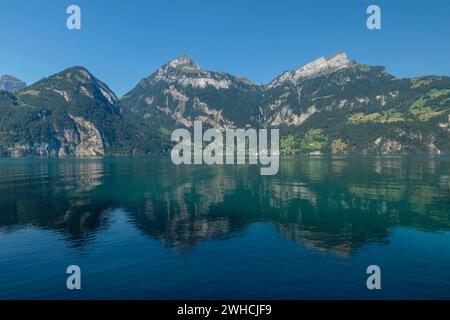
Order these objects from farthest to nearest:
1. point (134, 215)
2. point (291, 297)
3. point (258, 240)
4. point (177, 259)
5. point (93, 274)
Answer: point (134, 215), point (258, 240), point (177, 259), point (93, 274), point (291, 297)

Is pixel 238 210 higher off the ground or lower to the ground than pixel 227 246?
higher

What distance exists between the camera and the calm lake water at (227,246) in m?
43.7

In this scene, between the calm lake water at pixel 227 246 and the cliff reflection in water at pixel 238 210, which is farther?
the cliff reflection in water at pixel 238 210

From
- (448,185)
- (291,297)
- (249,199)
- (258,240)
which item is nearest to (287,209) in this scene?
(249,199)

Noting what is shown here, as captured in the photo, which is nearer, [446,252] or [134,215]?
[446,252]

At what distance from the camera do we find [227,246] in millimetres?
62281

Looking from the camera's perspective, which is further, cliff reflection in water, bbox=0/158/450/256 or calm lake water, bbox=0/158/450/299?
cliff reflection in water, bbox=0/158/450/256

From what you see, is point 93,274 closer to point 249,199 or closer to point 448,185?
point 249,199

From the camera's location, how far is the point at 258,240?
66.4 metres

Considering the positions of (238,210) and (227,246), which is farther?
(238,210)

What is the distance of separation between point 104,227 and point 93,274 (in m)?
29.2

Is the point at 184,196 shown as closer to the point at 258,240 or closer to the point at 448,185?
the point at 258,240

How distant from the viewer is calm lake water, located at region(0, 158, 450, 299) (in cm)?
4369
